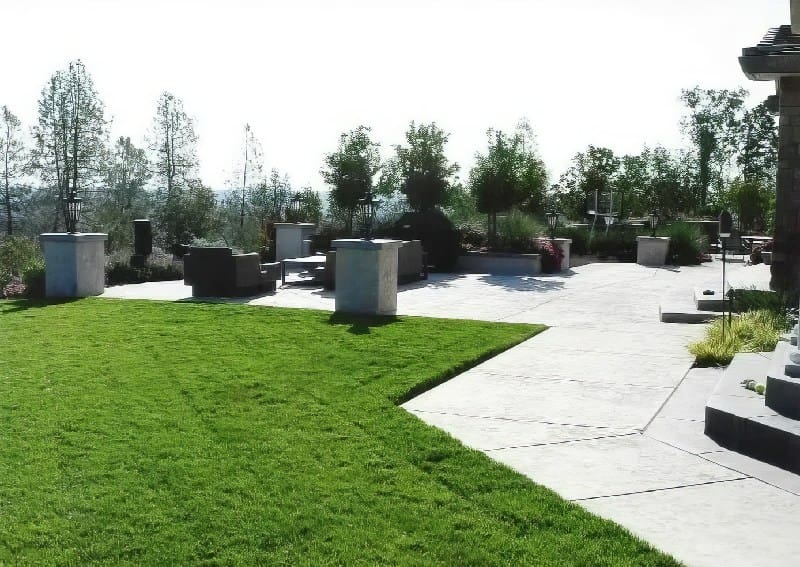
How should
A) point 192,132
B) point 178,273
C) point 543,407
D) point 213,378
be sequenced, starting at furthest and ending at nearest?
point 192,132 < point 178,273 < point 213,378 < point 543,407

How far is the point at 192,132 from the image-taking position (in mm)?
24094

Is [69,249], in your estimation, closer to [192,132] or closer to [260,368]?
[260,368]

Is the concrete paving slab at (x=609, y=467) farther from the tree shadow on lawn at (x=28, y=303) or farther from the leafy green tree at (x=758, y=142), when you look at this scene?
the leafy green tree at (x=758, y=142)

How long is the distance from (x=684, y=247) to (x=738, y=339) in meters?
13.5

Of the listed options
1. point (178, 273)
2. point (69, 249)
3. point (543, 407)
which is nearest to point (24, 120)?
point (178, 273)

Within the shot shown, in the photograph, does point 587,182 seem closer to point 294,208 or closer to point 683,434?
point 294,208

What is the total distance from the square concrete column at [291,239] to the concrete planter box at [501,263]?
371cm

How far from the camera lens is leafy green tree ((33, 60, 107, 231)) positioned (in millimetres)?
20734

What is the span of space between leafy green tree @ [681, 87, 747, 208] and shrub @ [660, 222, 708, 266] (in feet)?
57.8

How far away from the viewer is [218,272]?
43.2 ft

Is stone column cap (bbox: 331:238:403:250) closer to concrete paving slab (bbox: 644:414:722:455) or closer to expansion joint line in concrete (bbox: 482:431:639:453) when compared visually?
concrete paving slab (bbox: 644:414:722:455)

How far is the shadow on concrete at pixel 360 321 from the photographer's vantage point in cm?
980

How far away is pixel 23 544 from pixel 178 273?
13072 millimetres

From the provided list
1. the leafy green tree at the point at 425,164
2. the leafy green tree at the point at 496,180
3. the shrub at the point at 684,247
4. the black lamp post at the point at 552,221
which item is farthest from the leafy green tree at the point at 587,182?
the leafy green tree at the point at 425,164
